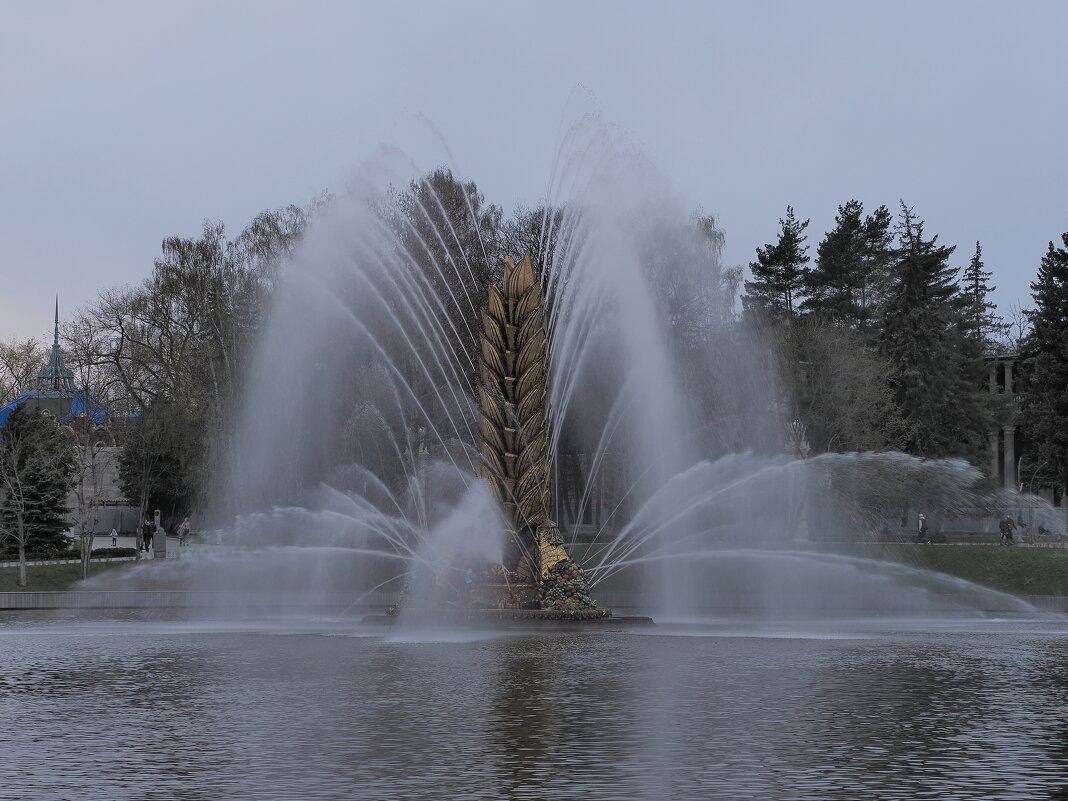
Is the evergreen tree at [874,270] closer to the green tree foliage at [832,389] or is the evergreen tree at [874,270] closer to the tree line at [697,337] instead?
the tree line at [697,337]

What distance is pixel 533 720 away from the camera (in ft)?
43.1

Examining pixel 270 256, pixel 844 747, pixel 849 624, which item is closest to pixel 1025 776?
pixel 844 747

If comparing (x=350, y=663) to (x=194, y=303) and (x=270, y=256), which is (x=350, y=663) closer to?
(x=270, y=256)

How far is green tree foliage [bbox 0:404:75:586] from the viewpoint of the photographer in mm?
49281

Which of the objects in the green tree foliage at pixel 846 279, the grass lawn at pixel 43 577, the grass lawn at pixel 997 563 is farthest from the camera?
the green tree foliage at pixel 846 279

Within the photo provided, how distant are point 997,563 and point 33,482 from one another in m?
38.9

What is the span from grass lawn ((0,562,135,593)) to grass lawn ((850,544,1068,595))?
29617 mm

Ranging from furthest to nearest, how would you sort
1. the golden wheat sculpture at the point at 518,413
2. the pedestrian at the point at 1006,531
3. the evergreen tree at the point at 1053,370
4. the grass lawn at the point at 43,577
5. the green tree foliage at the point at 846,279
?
the green tree foliage at the point at 846,279
the evergreen tree at the point at 1053,370
the pedestrian at the point at 1006,531
the grass lawn at the point at 43,577
the golden wheat sculpture at the point at 518,413

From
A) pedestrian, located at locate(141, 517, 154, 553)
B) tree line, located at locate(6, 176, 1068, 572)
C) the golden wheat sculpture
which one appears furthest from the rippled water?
pedestrian, located at locate(141, 517, 154, 553)

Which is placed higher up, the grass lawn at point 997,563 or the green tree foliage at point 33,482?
the green tree foliage at point 33,482

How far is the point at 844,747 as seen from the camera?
1138 cm

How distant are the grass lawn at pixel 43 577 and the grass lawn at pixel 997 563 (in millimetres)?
29617

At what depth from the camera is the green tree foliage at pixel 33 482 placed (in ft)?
162

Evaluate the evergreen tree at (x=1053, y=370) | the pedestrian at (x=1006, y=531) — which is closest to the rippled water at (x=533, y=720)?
the pedestrian at (x=1006, y=531)
